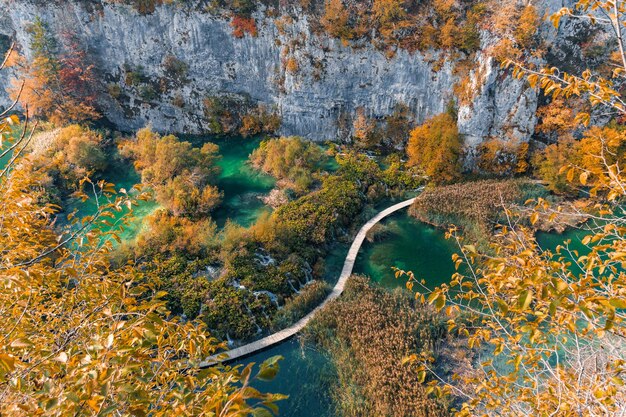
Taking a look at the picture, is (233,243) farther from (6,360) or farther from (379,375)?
(6,360)

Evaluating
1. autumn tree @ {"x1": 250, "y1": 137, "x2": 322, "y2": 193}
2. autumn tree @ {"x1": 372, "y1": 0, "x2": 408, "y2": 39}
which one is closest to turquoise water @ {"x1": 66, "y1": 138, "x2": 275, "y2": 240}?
autumn tree @ {"x1": 250, "y1": 137, "x2": 322, "y2": 193}

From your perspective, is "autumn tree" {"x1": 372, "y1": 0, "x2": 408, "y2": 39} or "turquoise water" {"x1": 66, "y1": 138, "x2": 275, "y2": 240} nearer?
"turquoise water" {"x1": 66, "y1": 138, "x2": 275, "y2": 240}

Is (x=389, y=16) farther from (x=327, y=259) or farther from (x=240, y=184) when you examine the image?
(x=327, y=259)

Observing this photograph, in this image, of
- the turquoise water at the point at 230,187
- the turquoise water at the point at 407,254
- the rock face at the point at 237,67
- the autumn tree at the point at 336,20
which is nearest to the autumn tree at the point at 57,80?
the rock face at the point at 237,67

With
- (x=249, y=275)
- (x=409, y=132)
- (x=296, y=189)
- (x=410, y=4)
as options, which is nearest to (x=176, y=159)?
(x=296, y=189)

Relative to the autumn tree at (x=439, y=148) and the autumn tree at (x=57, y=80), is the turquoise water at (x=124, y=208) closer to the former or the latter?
the autumn tree at (x=57, y=80)

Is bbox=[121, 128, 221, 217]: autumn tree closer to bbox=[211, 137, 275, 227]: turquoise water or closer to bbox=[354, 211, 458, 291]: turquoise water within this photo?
bbox=[211, 137, 275, 227]: turquoise water

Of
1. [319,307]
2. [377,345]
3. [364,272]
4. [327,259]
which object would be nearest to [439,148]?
[364,272]
